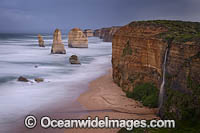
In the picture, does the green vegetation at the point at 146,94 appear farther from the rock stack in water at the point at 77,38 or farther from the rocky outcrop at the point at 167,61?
the rock stack in water at the point at 77,38

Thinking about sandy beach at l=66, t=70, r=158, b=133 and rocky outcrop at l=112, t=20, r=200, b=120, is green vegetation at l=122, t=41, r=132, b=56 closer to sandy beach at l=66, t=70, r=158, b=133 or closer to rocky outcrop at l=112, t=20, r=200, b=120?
rocky outcrop at l=112, t=20, r=200, b=120

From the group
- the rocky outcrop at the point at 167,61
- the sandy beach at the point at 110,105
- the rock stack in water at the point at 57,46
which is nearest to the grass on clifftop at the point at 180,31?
the rocky outcrop at the point at 167,61

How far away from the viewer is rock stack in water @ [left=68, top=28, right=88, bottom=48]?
69375 mm

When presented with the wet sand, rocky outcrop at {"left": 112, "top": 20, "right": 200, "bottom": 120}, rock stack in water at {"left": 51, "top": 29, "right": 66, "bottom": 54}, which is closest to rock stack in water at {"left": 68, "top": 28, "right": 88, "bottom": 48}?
rock stack in water at {"left": 51, "top": 29, "right": 66, "bottom": 54}

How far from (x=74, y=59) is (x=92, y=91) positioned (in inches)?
708

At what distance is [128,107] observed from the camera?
602 inches

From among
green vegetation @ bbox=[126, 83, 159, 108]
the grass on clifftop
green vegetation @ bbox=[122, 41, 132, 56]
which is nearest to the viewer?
the grass on clifftop

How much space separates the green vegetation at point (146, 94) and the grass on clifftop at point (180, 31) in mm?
3602

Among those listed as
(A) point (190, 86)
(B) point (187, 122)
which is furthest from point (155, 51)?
(B) point (187, 122)

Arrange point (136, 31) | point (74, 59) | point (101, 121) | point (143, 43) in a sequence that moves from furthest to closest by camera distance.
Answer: point (74, 59)
point (136, 31)
point (143, 43)
point (101, 121)

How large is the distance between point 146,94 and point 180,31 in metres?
5.01

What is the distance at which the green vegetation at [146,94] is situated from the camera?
49.7 feet

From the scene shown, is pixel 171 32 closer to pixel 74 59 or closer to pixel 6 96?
pixel 6 96

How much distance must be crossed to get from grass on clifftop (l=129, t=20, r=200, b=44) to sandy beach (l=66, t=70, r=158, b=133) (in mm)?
4825
